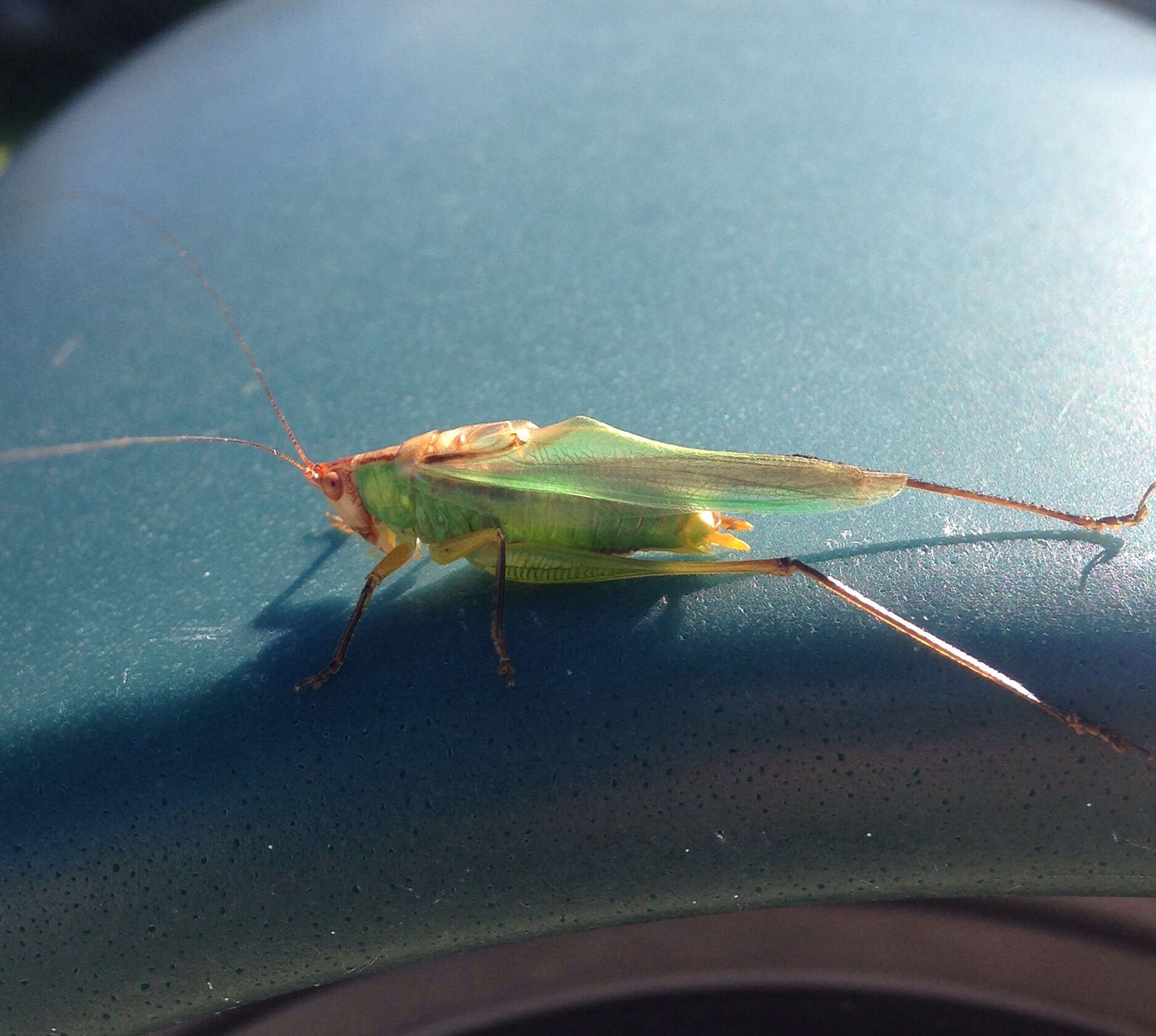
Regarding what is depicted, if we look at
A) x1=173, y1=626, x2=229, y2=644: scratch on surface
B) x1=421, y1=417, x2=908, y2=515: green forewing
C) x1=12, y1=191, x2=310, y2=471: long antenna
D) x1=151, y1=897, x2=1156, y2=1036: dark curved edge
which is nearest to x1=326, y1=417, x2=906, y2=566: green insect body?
x1=421, y1=417, x2=908, y2=515: green forewing

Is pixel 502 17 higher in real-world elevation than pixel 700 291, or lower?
higher

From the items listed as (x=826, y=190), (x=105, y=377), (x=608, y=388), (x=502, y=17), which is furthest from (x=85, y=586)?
(x=502, y=17)

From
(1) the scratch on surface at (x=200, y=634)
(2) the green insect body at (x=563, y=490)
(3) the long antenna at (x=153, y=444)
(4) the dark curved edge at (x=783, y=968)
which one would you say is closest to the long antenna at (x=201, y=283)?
(3) the long antenna at (x=153, y=444)

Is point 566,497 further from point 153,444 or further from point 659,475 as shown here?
point 153,444

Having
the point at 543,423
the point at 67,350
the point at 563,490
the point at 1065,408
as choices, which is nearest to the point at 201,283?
the point at 67,350

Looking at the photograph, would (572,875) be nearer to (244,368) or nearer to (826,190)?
(244,368)

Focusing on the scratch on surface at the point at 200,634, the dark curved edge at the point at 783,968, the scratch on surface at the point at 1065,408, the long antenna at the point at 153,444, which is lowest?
the dark curved edge at the point at 783,968

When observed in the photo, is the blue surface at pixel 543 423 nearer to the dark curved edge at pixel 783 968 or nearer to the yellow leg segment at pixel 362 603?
the yellow leg segment at pixel 362 603
